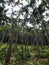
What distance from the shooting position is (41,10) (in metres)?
17.2

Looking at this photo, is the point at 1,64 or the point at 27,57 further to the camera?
the point at 27,57

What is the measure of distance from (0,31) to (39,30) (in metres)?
7.21

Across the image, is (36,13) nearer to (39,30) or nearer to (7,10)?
(7,10)

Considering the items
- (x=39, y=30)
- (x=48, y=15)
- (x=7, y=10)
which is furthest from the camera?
(x=39, y=30)

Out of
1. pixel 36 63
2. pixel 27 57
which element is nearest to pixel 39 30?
pixel 27 57

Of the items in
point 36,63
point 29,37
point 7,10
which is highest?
point 7,10

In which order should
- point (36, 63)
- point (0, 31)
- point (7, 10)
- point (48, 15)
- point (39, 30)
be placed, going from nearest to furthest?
point (36, 63) < point (7, 10) < point (48, 15) < point (39, 30) < point (0, 31)

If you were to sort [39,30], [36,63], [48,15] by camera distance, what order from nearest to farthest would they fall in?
[36,63], [48,15], [39,30]

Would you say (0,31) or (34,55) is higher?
(0,31)

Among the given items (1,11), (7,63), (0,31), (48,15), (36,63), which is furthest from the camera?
(0,31)

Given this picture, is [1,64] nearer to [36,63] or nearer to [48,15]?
[36,63]

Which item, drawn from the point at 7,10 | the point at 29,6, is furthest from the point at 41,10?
the point at 7,10

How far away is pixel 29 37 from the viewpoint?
29.8 m

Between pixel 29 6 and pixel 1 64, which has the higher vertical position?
pixel 29 6
